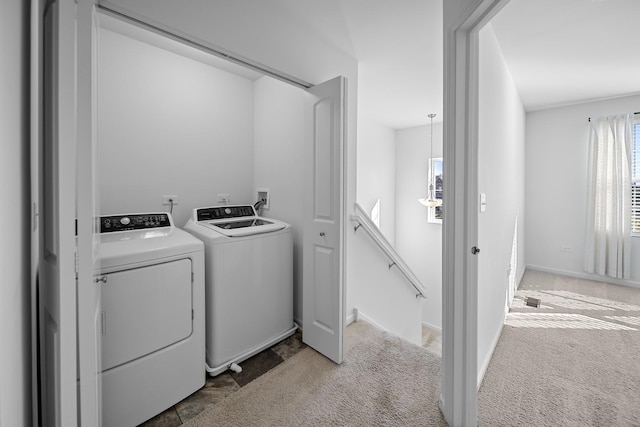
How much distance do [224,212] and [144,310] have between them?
116 centimetres

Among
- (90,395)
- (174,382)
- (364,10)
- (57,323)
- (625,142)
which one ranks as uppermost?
(364,10)

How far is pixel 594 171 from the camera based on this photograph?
3.82 metres

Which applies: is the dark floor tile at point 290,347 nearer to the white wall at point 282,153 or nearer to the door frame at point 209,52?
the white wall at point 282,153

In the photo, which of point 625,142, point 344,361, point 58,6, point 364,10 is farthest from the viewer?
point 625,142

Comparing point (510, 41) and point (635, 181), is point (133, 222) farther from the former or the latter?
point (635, 181)

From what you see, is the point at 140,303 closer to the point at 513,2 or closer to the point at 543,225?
the point at 513,2

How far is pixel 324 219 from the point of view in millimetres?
2033

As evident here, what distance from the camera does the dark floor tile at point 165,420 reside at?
1.48m

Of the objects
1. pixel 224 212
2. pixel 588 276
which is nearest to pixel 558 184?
pixel 588 276

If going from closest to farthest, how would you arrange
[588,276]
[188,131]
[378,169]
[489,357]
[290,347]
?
1. [489,357]
2. [290,347]
3. [188,131]
4. [588,276]
5. [378,169]

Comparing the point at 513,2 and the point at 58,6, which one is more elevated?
the point at 513,2

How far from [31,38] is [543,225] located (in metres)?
5.70

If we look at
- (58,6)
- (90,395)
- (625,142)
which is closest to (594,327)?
(625,142)

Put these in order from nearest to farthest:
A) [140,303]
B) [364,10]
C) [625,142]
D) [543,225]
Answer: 1. [140,303]
2. [364,10]
3. [625,142]
4. [543,225]
